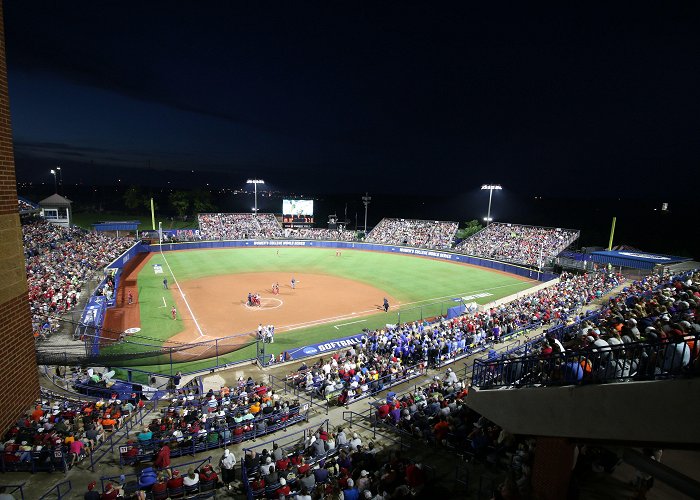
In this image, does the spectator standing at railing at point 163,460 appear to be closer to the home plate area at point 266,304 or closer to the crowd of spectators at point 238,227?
the home plate area at point 266,304

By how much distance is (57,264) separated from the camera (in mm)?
33906

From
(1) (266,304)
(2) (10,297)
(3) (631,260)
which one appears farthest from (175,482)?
(3) (631,260)

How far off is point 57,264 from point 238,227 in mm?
41237

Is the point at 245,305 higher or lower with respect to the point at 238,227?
lower

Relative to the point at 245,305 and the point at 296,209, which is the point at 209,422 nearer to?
the point at 245,305


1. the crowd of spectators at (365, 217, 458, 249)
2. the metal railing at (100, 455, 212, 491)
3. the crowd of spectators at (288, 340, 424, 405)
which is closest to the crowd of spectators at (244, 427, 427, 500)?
the metal railing at (100, 455, 212, 491)

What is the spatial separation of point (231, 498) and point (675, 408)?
9.01 meters

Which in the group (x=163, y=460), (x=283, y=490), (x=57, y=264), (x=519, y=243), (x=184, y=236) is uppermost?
(x=519, y=243)

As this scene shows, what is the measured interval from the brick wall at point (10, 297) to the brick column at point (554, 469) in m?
9.00

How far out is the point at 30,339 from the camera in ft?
20.3

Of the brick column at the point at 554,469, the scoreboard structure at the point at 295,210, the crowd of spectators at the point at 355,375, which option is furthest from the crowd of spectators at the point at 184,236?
the brick column at the point at 554,469

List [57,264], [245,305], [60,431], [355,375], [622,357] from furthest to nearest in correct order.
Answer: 1. [57,264]
2. [245,305]
3. [355,375]
4. [60,431]
5. [622,357]

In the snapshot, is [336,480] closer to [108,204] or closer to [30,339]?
[30,339]

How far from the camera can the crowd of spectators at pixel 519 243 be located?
5153 cm
